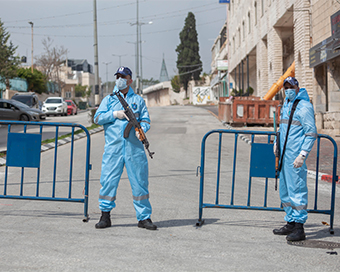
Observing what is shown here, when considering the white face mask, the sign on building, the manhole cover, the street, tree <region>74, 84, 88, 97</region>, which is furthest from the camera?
tree <region>74, 84, 88, 97</region>

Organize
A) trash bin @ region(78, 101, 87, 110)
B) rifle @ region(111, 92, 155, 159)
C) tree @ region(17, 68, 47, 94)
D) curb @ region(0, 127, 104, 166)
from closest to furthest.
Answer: rifle @ region(111, 92, 155, 159), curb @ region(0, 127, 104, 166), tree @ region(17, 68, 47, 94), trash bin @ region(78, 101, 87, 110)

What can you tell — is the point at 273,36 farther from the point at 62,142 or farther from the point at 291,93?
the point at 291,93

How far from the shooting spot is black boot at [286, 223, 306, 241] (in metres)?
4.82

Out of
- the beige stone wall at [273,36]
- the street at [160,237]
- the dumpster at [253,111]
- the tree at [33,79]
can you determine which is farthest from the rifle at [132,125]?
the tree at [33,79]

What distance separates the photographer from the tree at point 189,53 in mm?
78625

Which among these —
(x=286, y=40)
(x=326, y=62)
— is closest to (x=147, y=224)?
(x=326, y=62)

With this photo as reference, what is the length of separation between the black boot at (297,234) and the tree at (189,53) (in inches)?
2947

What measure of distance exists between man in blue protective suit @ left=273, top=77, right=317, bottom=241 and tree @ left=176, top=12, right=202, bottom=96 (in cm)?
7452

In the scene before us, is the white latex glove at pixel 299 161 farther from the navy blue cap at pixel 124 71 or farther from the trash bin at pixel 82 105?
the trash bin at pixel 82 105

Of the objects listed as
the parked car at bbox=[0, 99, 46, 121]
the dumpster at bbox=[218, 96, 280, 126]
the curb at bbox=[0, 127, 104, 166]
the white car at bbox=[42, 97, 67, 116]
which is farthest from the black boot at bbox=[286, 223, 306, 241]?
the white car at bbox=[42, 97, 67, 116]

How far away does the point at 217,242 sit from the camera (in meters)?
4.73

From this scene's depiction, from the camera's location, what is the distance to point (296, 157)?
4.91 metres

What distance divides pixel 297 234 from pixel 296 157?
2.84 ft

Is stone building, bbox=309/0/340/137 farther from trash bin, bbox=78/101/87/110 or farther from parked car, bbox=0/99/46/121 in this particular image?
trash bin, bbox=78/101/87/110
